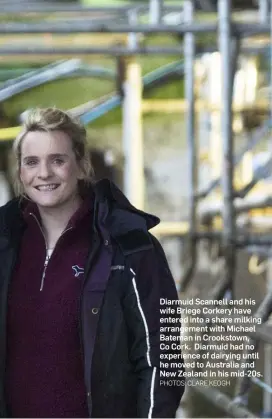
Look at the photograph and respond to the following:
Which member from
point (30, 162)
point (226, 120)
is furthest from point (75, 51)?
point (30, 162)

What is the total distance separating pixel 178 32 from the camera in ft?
13.5

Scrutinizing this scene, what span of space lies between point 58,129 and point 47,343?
0.43 m

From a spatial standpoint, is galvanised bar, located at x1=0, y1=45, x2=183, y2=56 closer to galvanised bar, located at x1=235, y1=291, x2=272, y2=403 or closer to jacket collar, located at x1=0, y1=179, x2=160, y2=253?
galvanised bar, located at x1=235, y1=291, x2=272, y2=403

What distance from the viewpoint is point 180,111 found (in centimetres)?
689

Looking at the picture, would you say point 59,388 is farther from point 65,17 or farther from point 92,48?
point 65,17

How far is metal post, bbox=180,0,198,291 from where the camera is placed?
5004mm

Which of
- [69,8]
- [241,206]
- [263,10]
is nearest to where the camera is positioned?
[263,10]

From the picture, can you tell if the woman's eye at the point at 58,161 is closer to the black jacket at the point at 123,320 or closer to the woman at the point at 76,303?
the woman at the point at 76,303

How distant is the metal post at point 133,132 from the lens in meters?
5.34

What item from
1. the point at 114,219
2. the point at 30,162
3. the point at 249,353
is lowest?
the point at 249,353

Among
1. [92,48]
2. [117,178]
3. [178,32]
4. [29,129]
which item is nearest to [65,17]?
[117,178]

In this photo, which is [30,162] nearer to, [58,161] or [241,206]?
[58,161]

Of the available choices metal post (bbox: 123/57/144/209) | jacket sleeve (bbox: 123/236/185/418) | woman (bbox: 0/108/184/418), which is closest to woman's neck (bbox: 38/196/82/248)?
woman (bbox: 0/108/184/418)

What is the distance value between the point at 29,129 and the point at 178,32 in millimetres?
2429
